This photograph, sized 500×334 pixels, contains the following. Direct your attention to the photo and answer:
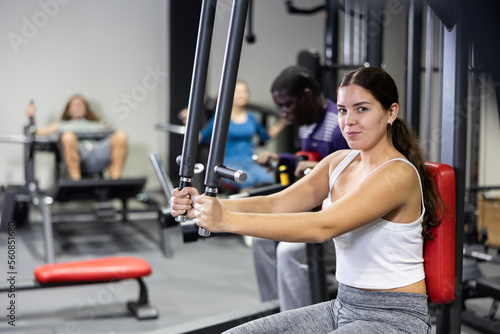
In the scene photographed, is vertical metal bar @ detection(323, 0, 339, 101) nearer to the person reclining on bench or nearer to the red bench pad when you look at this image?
the red bench pad

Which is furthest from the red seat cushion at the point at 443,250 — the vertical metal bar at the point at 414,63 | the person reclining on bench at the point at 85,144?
the person reclining on bench at the point at 85,144

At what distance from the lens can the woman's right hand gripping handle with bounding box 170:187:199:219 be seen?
1.43m

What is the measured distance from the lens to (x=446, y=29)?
73.9 inches

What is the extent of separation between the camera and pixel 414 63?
10.2 feet

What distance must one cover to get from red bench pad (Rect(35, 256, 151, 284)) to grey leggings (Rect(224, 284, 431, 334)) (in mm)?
1750

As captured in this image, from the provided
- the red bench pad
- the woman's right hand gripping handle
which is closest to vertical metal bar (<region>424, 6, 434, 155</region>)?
the woman's right hand gripping handle

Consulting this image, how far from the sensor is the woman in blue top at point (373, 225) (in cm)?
153

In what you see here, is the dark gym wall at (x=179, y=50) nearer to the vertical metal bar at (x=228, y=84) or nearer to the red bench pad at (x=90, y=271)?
the red bench pad at (x=90, y=271)

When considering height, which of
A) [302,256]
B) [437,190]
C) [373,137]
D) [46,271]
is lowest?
[46,271]

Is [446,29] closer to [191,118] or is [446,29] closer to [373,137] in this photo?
[373,137]

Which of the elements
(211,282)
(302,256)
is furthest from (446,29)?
(211,282)

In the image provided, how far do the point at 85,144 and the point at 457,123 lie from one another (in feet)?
14.7

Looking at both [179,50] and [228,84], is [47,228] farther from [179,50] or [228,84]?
[228,84]

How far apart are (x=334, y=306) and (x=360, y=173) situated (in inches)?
16.1
